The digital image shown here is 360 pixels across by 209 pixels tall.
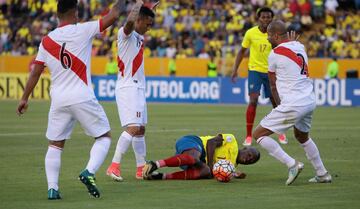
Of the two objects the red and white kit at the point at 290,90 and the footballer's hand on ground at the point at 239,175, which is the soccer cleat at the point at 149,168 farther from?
the red and white kit at the point at 290,90

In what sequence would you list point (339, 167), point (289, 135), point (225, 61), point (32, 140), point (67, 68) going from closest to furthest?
point (67, 68)
point (339, 167)
point (32, 140)
point (289, 135)
point (225, 61)

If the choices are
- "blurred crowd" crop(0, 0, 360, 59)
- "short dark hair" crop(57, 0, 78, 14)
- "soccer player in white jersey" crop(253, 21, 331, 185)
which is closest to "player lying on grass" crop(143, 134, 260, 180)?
"soccer player in white jersey" crop(253, 21, 331, 185)

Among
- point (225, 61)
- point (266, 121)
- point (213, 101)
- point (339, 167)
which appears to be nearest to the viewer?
point (266, 121)

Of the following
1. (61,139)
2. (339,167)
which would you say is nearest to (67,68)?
(61,139)

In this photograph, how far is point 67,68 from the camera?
11.5 meters

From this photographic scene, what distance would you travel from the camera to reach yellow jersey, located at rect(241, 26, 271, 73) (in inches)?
755

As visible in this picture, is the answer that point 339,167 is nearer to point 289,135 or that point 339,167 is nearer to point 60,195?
point 60,195

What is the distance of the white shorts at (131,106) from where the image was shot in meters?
13.7

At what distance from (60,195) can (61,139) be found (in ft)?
2.29

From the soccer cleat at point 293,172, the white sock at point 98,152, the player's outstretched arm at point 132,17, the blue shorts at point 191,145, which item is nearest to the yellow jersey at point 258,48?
the blue shorts at point 191,145

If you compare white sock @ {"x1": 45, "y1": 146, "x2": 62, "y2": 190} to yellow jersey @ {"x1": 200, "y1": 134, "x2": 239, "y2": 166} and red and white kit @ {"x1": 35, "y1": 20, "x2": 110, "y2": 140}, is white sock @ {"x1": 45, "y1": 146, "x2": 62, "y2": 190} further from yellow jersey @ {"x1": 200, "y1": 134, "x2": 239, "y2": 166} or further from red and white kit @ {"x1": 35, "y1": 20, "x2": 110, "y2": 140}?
yellow jersey @ {"x1": 200, "y1": 134, "x2": 239, "y2": 166}

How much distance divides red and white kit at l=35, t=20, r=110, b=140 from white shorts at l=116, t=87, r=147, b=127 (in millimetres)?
2150

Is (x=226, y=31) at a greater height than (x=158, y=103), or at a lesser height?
greater

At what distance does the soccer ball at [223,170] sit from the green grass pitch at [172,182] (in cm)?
11
